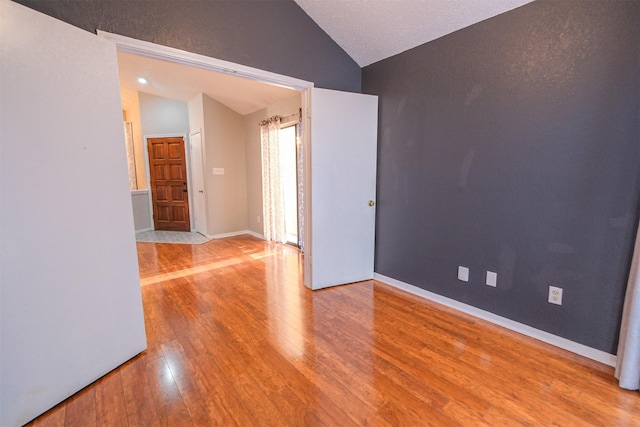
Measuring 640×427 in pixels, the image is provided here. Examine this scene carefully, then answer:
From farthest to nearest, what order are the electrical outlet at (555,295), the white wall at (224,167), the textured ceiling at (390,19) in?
the white wall at (224,167), the textured ceiling at (390,19), the electrical outlet at (555,295)

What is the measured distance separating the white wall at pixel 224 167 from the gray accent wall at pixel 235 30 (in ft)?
10.1

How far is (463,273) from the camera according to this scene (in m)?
2.45

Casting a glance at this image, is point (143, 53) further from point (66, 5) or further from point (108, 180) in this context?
point (108, 180)

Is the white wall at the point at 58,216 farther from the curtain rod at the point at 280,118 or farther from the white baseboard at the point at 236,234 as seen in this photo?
the white baseboard at the point at 236,234

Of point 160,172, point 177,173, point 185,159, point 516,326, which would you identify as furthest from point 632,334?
point 160,172

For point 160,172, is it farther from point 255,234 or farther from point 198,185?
point 255,234

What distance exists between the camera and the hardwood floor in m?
1.40

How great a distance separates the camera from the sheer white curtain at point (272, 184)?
188 inches

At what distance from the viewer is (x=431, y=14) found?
224cm

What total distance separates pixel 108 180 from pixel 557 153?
9.41ft

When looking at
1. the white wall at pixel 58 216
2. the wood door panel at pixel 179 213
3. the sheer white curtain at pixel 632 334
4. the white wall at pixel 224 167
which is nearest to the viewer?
the white wall at pixel 58 216

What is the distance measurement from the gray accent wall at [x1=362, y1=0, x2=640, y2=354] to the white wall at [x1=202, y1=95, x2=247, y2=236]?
360 cm

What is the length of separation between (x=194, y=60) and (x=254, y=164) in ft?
11.3

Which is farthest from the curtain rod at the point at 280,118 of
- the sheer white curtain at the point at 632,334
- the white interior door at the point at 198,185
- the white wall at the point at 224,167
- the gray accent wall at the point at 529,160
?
the sheer white curtain at the point at 632,334
